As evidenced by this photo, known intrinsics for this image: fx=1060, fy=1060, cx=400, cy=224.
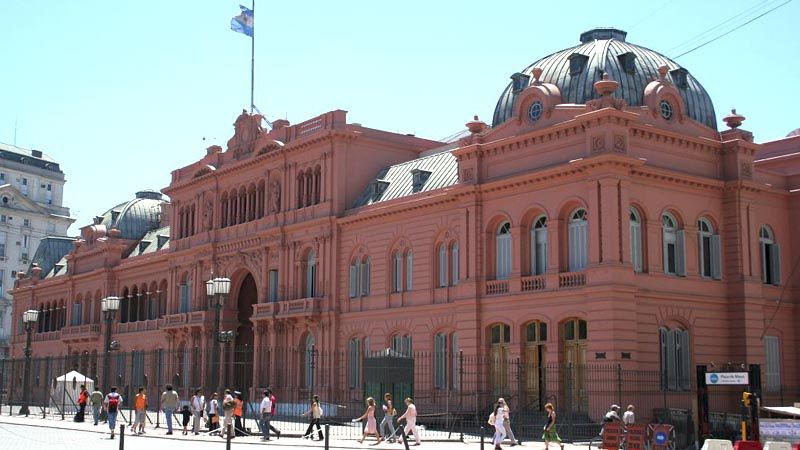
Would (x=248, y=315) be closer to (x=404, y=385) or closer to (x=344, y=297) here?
(x=344, y=297)

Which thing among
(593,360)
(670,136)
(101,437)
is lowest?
(101,437)

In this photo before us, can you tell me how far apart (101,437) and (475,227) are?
16927 millimetres

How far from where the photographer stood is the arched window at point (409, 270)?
48.7 m

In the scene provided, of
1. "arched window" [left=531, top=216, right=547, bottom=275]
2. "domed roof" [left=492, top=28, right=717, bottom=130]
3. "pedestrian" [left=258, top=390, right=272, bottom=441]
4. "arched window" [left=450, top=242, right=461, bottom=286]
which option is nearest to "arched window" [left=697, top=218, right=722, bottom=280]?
"domed roof" [left=492, top=28, right=717, bottom=130]

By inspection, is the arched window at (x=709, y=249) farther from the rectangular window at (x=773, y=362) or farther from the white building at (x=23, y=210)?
the white building at (x=23, y=210)

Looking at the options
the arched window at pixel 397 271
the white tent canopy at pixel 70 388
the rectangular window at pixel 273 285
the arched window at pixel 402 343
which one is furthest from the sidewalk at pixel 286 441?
the rectangular window at pixel 273 285

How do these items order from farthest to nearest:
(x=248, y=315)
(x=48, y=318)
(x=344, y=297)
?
(x=48, y=318) < (x=248, y=315) < (x=344, y=297)

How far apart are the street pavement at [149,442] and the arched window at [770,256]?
1513 cm

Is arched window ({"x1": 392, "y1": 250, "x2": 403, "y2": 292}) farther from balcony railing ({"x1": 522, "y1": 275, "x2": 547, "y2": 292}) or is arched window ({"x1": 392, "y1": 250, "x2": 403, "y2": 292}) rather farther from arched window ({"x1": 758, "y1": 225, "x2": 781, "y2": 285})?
arched window ({"x1": 758, "y1": 225, "x2": 781, "y2": 285})

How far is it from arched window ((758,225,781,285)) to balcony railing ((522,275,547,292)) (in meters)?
10.3

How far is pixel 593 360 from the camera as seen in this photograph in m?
38.2

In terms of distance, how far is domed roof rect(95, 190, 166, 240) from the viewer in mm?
81250

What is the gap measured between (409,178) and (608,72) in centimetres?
1282

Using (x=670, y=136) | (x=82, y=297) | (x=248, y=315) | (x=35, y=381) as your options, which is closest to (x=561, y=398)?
(x=670, y=136)
